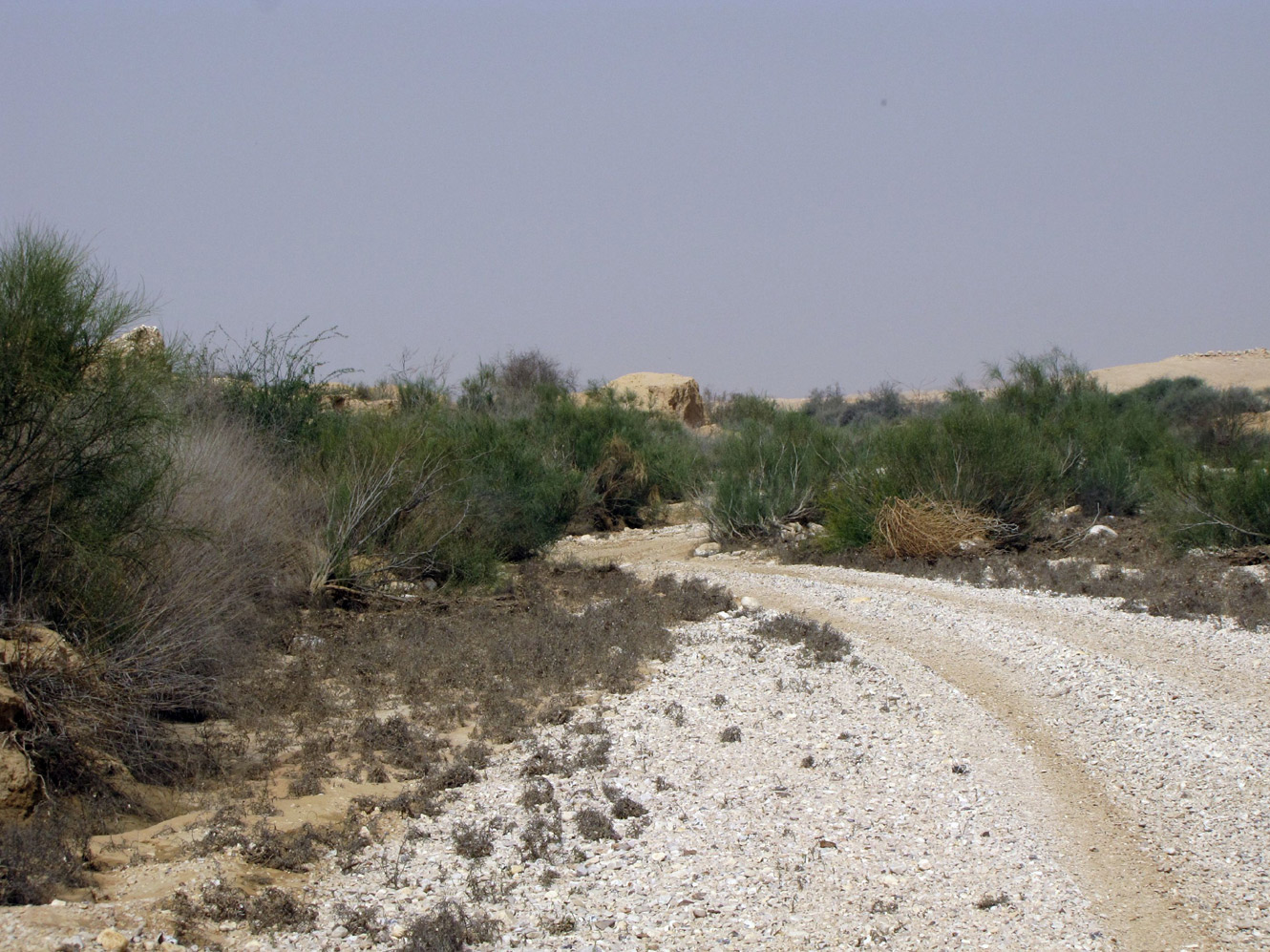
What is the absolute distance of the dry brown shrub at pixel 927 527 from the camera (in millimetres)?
16844

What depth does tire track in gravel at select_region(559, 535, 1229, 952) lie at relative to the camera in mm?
4871

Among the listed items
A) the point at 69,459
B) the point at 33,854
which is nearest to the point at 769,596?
the point at 69,459

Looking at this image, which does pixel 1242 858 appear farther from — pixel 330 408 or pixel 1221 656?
pixel 330 408

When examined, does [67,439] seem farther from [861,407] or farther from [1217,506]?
[861,407]

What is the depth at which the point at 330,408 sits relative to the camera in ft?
57.6

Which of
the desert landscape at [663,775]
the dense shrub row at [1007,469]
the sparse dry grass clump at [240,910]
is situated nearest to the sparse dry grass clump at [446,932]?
the desert landscape at [663,775]

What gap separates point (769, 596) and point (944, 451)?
5463 millimetres

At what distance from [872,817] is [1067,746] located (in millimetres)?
2080

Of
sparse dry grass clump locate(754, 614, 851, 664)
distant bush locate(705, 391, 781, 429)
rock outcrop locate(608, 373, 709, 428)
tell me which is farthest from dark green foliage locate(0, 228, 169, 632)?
rock outcrop locate(608, 373, 709, 428)

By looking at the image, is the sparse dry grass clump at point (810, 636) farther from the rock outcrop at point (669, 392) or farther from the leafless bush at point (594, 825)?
the rock outcrop at point (669, 392)

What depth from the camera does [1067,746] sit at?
746 centimetres

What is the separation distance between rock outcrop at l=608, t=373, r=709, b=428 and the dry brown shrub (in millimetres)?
24187

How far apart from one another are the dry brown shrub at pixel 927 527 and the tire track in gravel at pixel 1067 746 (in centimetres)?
131

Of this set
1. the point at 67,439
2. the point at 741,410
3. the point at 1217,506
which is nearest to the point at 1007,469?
the point at 1217,506
